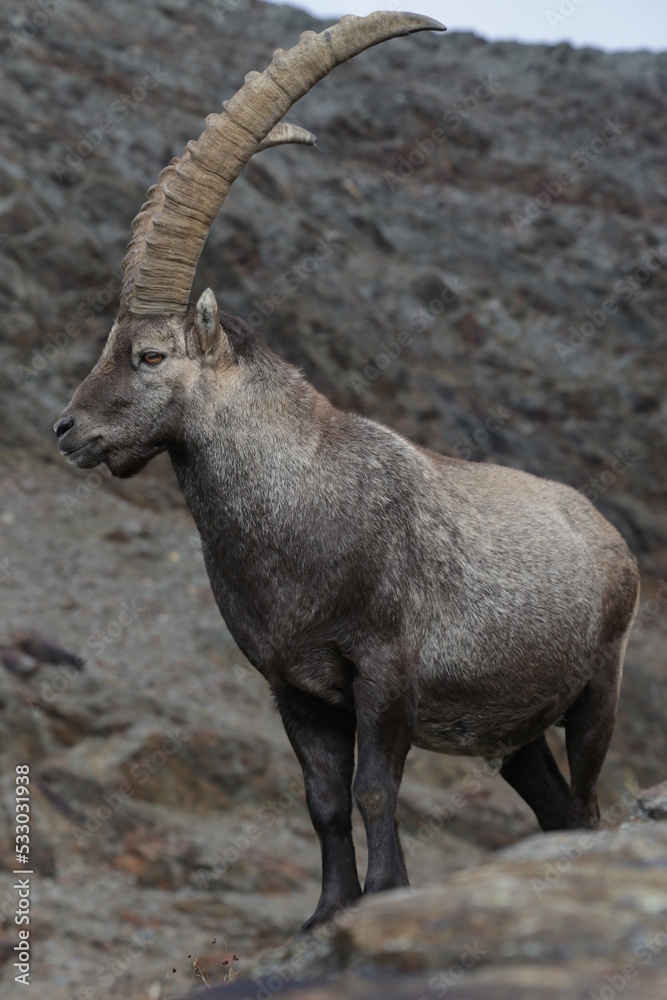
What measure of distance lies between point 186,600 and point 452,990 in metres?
13.9

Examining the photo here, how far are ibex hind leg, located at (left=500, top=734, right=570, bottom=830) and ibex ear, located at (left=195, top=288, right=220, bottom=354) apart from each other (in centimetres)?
358

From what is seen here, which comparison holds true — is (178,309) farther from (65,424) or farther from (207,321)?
(65,424)

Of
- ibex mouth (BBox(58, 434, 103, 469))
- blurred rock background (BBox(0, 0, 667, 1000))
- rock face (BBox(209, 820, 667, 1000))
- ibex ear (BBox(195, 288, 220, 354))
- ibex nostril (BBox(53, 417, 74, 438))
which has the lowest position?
blurred rock background (BBox(0, 0, 667, 1000))

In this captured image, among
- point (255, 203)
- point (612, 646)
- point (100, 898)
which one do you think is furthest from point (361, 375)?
point (612, 646)

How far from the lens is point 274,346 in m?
21.5

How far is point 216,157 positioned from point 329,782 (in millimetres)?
3662

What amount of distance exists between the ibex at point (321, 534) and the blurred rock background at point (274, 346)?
3.13 metres

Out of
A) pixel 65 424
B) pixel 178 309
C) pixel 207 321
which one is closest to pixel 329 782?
pixel 65 424

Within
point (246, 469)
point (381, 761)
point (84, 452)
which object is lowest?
point (381, 761)

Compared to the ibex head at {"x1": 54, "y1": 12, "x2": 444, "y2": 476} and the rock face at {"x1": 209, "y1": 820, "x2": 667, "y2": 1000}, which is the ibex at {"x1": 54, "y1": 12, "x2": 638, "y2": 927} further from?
the rock face at {"x1": 209, "y1": 820, "x2": 667, "y2": 1000}

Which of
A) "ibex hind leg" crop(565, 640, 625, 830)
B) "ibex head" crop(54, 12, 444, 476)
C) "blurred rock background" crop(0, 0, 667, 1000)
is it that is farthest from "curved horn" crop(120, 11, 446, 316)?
"blurred rock background" crop(0, 0, 667, 1000)

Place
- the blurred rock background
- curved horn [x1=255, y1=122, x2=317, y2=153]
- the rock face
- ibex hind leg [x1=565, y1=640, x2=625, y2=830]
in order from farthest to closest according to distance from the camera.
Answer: the blurred rock background, ibex hind leg [x1=565, y1=640, x2=625, y2=830], curved horn [x1=255, y1=122, x2=317, y2=153], the rock face

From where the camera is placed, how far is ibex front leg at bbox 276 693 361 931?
6.23 metres

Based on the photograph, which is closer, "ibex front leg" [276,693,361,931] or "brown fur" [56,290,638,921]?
"brown fur" [56,290,638,921]
